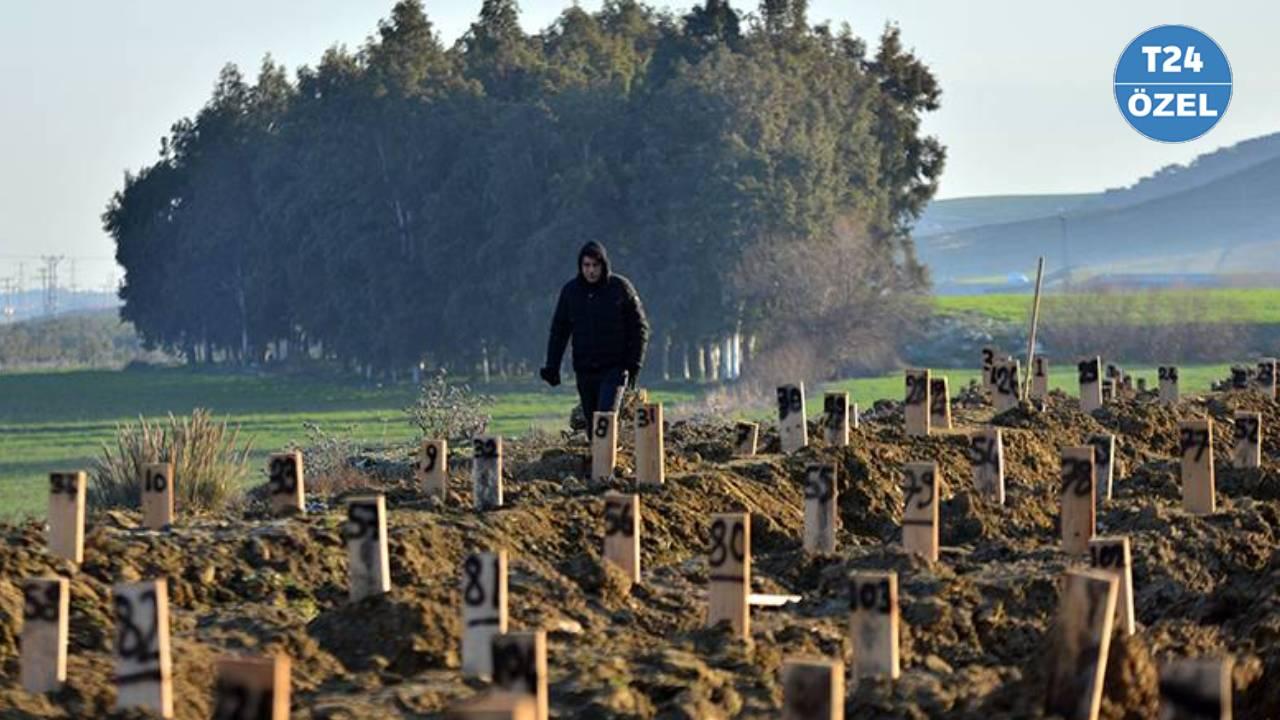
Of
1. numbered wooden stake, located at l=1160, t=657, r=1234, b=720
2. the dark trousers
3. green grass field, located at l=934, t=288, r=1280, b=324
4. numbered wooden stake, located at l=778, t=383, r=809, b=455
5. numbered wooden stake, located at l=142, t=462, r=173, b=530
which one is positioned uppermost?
green grass field, located at l=934, t=288, r=1280, b=324

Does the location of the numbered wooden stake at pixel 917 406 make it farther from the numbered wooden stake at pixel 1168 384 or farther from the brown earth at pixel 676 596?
the numbered wooden stake at pixel 1168 384

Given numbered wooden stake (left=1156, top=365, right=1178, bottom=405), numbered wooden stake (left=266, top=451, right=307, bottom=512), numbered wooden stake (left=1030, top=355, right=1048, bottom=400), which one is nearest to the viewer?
numbered wooden stake (left=266, top=451, right=307, bottom=512)

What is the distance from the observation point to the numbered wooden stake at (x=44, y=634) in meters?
10.2

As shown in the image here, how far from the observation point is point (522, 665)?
27.7 ft

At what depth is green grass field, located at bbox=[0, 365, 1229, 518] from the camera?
1901 inches

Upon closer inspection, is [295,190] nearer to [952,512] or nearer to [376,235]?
[376,235]

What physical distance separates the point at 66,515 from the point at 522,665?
Answer: 5.22m

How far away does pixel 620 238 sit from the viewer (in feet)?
266

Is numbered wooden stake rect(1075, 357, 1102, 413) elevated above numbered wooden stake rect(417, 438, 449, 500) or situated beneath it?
elevated above

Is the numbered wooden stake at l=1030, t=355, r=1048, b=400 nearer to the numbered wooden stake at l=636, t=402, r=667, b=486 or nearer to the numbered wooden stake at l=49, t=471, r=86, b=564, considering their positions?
the numbered wooden stake at l=636, t=402, r=667, b=486

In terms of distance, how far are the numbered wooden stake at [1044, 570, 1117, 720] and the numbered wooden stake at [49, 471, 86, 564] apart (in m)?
5.31

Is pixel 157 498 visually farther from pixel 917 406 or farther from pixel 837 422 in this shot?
pixel 917 406

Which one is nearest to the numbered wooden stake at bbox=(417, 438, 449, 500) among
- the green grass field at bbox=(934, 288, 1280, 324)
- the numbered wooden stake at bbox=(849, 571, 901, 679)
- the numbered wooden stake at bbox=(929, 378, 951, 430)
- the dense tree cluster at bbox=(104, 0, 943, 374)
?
the numbered wooden stake at bbox=(929, 378, 951, 430)

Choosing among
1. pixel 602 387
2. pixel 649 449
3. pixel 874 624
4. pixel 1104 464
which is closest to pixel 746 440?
pixel 602 387
